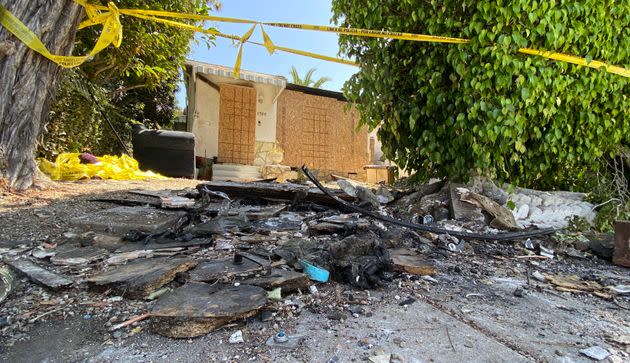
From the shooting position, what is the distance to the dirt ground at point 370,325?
1.45 meters

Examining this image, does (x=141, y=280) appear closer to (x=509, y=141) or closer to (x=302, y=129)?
(x=509, y=141)

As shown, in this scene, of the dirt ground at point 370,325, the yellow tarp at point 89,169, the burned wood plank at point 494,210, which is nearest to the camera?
the dirt ground at point 370,325

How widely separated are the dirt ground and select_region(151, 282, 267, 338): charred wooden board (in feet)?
0.14

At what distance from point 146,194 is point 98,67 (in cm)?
533

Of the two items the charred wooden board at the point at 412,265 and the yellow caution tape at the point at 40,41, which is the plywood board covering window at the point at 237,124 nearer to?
the yellow caution tape at the point at 40,41

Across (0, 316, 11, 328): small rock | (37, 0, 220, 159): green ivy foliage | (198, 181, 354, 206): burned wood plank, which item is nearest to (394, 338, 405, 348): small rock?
(0, 316, 11, 328): small rock

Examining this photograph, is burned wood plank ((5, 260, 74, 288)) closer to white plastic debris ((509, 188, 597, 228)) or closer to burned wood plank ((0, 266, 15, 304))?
burned wood plank ((0, 266, 15, 304))

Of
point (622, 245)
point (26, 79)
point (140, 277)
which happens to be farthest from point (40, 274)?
point (622, 245)

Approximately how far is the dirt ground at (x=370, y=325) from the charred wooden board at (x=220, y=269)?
Result: 0.31 meters

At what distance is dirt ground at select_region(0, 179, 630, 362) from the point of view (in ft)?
4.74

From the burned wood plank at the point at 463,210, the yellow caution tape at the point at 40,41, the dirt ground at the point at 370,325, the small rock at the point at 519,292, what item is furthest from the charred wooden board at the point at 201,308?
the yellow caution tape at the point at 40,41

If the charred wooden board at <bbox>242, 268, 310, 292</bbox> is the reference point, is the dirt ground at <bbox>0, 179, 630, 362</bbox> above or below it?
below

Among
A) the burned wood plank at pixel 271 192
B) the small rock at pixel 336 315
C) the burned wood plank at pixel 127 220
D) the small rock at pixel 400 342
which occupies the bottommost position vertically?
the small rock at pixel 400 342

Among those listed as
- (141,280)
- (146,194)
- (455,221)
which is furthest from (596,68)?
(146,194)
